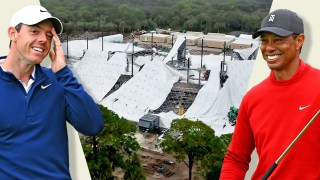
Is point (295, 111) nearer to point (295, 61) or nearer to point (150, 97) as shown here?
point (295, 61)

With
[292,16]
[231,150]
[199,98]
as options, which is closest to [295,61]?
[292,16]

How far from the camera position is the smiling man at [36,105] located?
0.84 meters

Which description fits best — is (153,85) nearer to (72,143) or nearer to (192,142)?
(192,142)

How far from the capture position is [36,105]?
86 centimetres

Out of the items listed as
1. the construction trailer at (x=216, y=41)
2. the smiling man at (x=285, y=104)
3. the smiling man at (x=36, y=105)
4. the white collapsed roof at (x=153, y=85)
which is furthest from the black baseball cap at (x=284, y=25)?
the construction trailer at (x=216, y=41)

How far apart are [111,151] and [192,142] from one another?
5.73 feet

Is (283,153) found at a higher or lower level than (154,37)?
higher

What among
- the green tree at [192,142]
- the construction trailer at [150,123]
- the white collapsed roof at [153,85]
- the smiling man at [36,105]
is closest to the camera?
the smiling man at [36,105]

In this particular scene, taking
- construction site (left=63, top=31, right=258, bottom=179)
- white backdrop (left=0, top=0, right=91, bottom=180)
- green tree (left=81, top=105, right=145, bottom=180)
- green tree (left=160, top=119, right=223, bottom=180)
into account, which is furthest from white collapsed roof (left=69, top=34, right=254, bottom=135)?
white backdrop (left=0, top=0, right=91, bottom=180)

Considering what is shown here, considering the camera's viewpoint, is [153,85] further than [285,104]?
Yes

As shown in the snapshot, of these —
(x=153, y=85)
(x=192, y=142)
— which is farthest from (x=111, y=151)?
(x=153, y=85)

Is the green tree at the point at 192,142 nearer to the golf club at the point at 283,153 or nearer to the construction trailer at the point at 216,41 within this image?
the construction trailer at the point at 216,41

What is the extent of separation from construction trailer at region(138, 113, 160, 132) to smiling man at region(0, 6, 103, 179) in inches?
422

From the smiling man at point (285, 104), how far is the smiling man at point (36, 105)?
0.35 m
